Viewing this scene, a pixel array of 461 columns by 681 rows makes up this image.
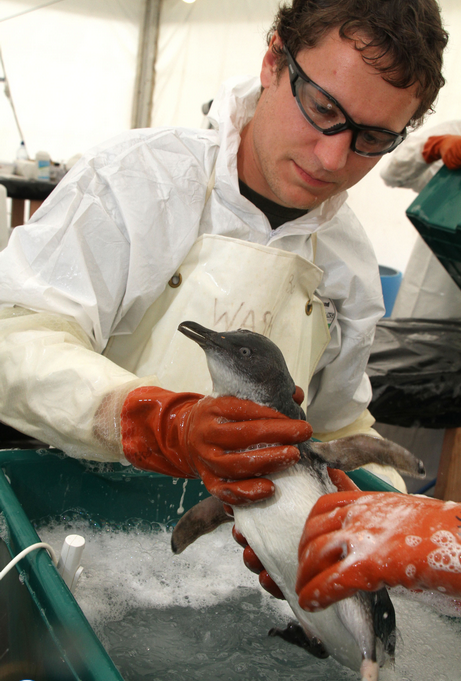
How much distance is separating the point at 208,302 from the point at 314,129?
52 centimetres

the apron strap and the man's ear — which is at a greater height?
the man's ear

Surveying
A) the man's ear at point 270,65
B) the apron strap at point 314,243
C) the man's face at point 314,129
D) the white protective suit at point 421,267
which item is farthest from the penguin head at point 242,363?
the white protective suit at point 421,267

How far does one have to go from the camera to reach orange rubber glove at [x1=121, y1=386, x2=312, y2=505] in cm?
90

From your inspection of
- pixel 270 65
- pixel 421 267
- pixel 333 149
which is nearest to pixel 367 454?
pixel 333 149

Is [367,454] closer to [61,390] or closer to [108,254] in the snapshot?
[61,390]

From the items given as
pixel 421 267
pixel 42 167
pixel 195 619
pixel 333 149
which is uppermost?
pixel 333 149

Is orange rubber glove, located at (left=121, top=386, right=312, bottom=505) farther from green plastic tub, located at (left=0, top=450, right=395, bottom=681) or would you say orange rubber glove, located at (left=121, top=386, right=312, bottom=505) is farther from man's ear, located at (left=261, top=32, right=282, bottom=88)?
man's ear, located at (left=261, top=32, right=282, bottom=88)

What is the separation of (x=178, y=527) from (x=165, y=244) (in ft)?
2.36

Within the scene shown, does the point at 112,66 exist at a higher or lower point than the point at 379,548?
lower

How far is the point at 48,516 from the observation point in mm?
1173

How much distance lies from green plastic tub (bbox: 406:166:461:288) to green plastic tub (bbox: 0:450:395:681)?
4.76 feet

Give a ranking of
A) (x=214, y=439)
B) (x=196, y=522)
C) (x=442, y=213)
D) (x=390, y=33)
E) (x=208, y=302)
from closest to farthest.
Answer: (x=214, y=439) < (x=196, y=522) < (x=390, y=33) < (x=208, y=302) < (x=442, y=213)

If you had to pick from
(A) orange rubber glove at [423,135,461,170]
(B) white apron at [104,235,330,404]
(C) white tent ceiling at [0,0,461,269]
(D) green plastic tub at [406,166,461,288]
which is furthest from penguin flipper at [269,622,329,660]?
(C) white tent ceiling at [0,0,461,269]

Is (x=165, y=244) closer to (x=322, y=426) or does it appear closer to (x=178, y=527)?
(x=178, y=527)
